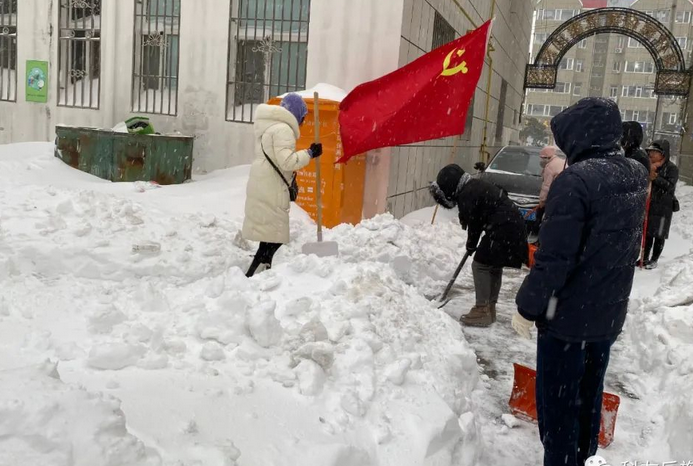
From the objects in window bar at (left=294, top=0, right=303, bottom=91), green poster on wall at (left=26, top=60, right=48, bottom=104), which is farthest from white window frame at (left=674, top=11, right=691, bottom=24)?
green poster on wall at (left=26, top=60, right=48, bottom=104)

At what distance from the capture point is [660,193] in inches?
318

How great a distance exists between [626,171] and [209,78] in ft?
25.7

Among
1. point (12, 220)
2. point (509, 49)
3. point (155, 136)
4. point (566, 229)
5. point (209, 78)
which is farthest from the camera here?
point (509, 49)

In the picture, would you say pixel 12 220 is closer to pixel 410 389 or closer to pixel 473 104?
pixel 410 389

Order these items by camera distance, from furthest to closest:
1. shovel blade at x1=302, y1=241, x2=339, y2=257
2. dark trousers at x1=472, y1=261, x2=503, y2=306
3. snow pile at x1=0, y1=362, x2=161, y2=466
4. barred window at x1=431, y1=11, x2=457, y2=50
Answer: barred window at x1=431, y1=11, x2=457, y2=50 → shovel blade at x1=302, y1=241, x2=339, y2=257 → dark trousers at x1=472, y1=261, x2=503, y2=306 → snow pile at x1=0, y1=362, x2=161, y2=466

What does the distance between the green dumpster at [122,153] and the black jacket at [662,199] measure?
657cm

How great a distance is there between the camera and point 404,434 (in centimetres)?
290

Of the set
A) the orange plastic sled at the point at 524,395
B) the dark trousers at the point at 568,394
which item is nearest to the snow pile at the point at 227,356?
the orange plastic sled at the point at 524,395

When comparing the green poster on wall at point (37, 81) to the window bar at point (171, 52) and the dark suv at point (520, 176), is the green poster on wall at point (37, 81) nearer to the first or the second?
the window bar at point (171, 52)

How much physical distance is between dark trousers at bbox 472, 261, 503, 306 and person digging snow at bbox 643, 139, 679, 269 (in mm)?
3652

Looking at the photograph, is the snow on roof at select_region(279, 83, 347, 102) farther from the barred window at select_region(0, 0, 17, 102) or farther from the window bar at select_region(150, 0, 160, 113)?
the barred window at select_region(0, 0, 17, 102)

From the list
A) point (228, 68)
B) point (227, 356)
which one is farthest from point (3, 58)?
point (227, 356)

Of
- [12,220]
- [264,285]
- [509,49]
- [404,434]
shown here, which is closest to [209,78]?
[12,220]

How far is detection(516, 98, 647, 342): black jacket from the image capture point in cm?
→ 248
